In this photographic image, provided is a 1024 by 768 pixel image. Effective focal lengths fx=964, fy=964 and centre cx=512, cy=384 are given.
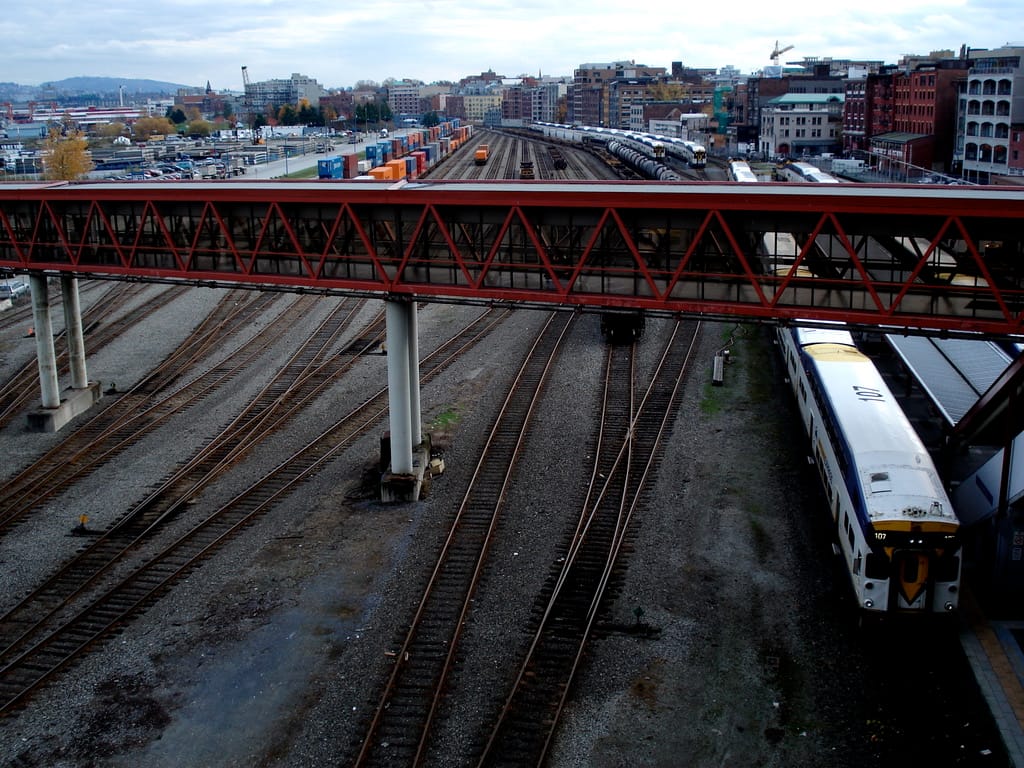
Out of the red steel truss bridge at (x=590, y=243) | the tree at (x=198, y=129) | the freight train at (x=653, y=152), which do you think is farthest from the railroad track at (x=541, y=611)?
the tree at (x=198, y=129)

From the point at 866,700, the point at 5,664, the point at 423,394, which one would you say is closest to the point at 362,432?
the point at 423,394

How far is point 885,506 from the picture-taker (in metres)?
14.4

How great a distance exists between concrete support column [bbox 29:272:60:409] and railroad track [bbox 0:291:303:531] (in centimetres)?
122

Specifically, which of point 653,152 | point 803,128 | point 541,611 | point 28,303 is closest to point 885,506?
point 541,611

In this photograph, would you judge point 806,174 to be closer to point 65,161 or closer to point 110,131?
point 65,161

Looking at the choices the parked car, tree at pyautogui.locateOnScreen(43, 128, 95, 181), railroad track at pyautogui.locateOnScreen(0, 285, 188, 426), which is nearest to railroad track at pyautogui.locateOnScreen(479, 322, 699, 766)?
railroad track at pyautogui.locateOnScreen(0, 285, 188, 426)

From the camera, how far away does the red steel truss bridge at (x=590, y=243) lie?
50.2ft

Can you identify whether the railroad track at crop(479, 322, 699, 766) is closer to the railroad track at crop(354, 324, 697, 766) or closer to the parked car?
the railroad track at crop(354, 324, 697, 766)

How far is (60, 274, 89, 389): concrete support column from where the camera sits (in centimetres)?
2586

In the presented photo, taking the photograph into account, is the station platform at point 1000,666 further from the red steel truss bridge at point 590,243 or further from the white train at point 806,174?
the white train at point 806,174

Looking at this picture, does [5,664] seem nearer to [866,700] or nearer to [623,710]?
[623,710]

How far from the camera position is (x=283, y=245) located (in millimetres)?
20828

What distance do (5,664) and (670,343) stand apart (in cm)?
2251

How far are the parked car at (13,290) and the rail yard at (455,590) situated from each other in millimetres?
13937
